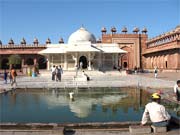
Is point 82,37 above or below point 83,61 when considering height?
above

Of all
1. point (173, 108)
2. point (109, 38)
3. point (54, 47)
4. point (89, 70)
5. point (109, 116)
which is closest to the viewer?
point (109, 116)

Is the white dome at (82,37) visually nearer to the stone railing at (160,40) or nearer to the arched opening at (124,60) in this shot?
the stone railing at (160,40)

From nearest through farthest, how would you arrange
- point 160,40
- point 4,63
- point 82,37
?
point 82,37
point 160,40
point 4,63

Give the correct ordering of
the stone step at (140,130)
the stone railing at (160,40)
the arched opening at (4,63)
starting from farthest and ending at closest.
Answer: the arched opening at (4,63)
the stone railing at (160,40)
the stone step at (140,130)

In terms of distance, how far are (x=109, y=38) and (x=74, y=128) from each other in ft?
104

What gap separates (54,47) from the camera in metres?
24.2

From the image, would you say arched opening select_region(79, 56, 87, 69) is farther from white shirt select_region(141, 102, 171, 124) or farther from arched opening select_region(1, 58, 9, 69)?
white shirt select_region(141, 102, 171, 124)

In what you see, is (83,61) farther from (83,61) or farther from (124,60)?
(124,60)

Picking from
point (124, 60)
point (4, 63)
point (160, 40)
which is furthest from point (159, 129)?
point (4, 63)

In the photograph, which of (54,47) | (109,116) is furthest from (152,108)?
(54,47)

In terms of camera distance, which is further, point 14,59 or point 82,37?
point 14,59

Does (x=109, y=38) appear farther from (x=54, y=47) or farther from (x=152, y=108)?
(x=152, y=108)

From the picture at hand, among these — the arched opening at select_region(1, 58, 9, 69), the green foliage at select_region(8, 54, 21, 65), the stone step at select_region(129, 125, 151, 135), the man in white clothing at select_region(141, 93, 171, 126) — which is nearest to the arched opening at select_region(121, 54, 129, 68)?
the green foliage at select_region(8, 54, 21, 65)

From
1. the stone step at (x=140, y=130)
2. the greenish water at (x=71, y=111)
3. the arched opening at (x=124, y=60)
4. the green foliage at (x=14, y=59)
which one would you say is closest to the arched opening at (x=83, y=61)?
the green foliage at (x=14, y=59)
